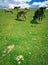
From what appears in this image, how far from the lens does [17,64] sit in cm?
1955

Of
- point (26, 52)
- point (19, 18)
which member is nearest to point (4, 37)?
point (26, 52)

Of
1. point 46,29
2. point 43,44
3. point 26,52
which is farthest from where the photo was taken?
point 46,29

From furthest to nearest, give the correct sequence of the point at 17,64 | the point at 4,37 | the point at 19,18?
1. the point at 19,18
2. the point at 4,37
3. the point at 17,64

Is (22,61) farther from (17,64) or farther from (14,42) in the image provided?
(14,42)

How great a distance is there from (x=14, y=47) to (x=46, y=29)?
9204 millimetres

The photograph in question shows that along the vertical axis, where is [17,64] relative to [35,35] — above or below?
below

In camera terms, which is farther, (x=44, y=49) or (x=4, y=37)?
(x=4, y=37)

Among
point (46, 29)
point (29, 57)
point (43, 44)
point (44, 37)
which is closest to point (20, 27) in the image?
point (46, 29)

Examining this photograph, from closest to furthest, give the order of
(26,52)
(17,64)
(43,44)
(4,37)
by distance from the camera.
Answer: (17,64)
(26,52)
(43,44)
(4,37)

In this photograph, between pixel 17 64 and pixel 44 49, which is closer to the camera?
pixel 17 64

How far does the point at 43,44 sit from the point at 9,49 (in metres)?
4.08

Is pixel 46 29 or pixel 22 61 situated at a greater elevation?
pixel 46 29

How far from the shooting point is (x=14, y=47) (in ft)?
73.3

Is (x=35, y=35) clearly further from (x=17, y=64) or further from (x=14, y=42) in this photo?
(x=17, y=64)
